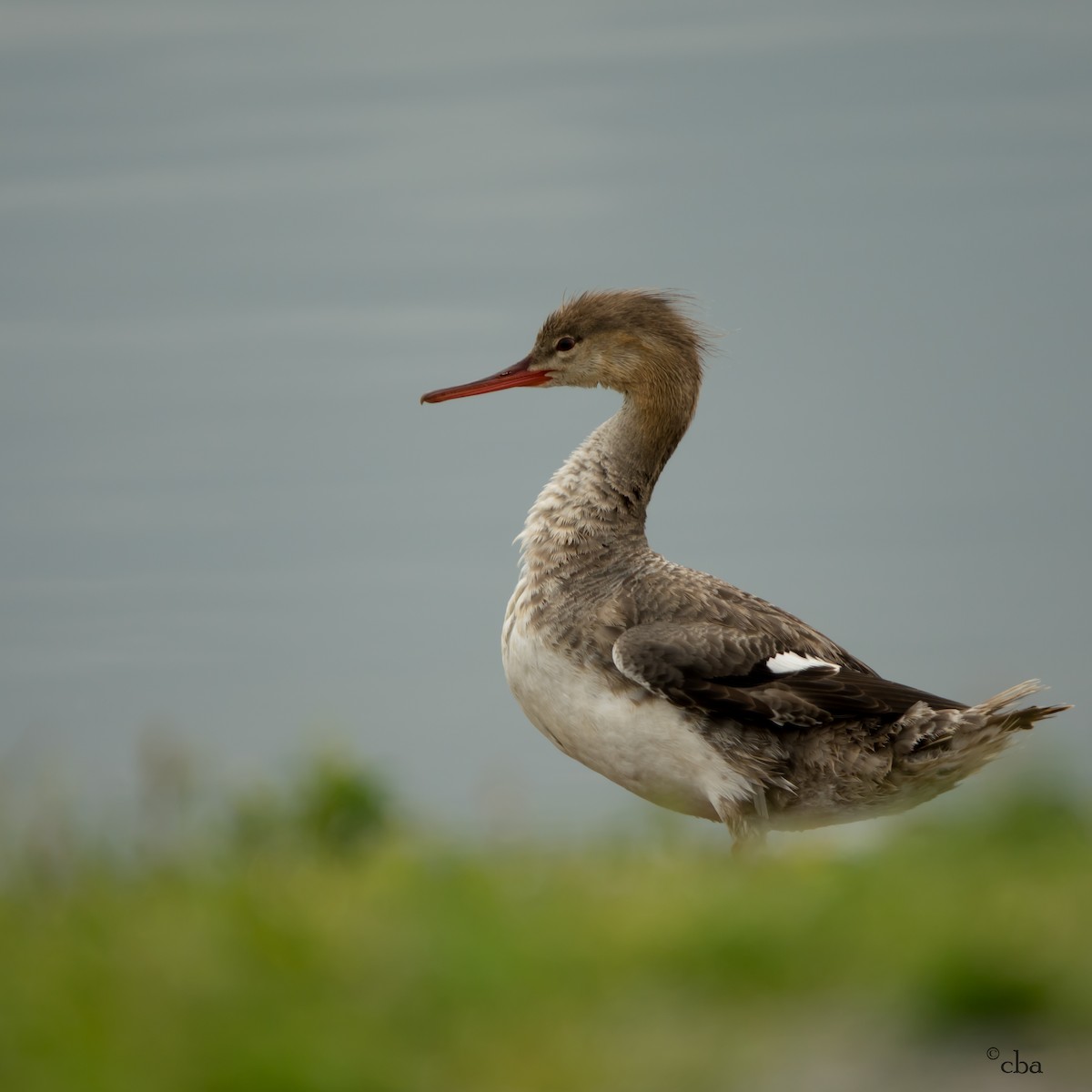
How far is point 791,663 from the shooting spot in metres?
8.27

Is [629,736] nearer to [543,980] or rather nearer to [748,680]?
[748,680]

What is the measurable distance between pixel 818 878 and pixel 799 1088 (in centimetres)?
220

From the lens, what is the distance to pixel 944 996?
3916mm

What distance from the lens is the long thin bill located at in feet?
33.1

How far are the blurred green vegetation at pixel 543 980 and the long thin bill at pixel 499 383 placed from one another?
490 cm

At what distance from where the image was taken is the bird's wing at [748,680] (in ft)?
26.1

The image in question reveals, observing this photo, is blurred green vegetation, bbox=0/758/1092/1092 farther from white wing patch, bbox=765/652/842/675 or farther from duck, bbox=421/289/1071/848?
white wing patch, bbox=765/652/842/675

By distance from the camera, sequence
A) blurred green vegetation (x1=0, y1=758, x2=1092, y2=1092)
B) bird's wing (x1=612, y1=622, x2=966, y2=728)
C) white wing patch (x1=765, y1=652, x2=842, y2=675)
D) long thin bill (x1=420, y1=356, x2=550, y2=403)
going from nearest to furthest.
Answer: blurred green vegetation (x1=0, y1=758, x2=1092, y2=1092)
bird's wing (x1=612, y1=622, x2=966, y2=728)
white wing patch (x1=765, y1=652, x2=842, y2=675)
long thin bill (x1=420, y1=356, x2=550, y2=403)

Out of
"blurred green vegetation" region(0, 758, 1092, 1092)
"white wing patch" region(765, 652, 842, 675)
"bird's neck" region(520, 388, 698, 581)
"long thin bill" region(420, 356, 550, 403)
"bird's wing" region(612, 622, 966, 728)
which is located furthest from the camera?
"long thin bill" region(420, 356, 550, 403)

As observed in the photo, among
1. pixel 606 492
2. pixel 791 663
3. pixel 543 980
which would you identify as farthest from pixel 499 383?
pixel 543 980

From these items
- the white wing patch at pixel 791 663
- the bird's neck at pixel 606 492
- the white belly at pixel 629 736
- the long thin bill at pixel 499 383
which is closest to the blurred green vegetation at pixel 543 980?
the white belly at pixel 629 736

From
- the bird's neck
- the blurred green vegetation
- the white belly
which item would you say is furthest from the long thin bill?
the blurred green vegetation

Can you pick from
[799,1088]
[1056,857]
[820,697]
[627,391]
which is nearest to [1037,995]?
[799,1088]

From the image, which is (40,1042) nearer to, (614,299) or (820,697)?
(820,697)
